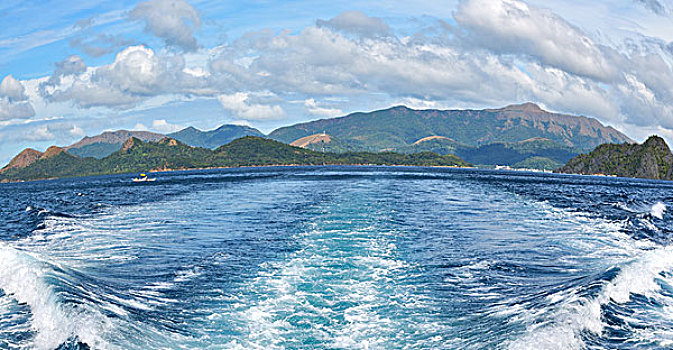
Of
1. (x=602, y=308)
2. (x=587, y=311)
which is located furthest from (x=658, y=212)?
(x=587, y=311)

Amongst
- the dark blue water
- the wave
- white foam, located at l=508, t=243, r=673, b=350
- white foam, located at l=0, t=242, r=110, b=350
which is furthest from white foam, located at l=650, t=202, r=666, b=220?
white foam, located at l=0, t=242, r=110, b=350

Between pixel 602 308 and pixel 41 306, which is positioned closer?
pixel 41 306

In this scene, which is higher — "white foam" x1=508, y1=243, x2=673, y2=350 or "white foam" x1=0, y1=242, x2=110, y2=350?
"white foam" x1=0, y1=242, x2=110, y2=350

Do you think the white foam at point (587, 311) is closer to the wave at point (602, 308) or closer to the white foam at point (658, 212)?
the wave at point (602, 308)

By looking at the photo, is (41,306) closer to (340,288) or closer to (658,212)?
(340,288)

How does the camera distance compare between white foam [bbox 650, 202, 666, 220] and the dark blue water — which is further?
white foam [bbox 650, 202, 666, 220]

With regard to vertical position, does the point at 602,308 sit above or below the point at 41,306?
below

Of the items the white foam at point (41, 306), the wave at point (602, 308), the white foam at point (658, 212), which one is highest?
the white foam at point (41, 306)

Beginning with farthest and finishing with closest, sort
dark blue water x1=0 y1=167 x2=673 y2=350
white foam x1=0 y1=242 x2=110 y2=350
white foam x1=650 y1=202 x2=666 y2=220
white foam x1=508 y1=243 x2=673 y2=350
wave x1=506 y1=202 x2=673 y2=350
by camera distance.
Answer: white foam x1=650 y1=202 x2=666 y2=220
dark blue water x1=0 y1=167 x2=673 y2=350
white foam x1=0 y1=242 x2=110 y2=350
wave x1=506 y1=202 x2=673 y2=350
white foam x1=508 y1=243 x2=673 y2=350

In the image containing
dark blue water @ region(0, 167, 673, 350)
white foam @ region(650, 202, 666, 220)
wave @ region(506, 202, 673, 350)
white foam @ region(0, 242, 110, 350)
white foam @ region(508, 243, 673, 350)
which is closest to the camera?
white foam @ region(508, 243, 673, 350)

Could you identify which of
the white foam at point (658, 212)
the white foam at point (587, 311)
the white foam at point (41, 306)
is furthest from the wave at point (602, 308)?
the white foam at point (658, 212)

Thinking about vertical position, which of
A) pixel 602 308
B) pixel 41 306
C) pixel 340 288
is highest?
pixel 41 306

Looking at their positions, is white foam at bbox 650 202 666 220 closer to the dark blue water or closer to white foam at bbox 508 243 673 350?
the dark blue water

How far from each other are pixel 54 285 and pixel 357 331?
1169cm
